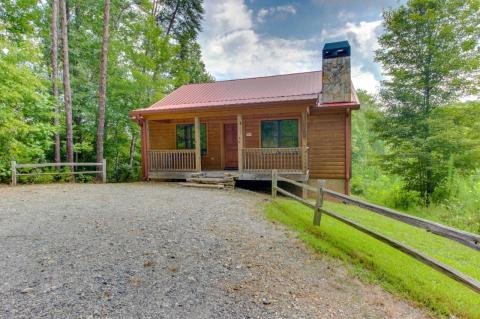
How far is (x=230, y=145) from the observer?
11852 millimetres

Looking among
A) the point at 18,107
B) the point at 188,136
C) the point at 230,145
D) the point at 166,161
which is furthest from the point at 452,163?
the point at 18,107

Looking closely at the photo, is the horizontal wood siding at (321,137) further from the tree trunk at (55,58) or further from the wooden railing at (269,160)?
the tree trunk at (55,58)

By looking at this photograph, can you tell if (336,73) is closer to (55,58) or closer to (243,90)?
(243,90)

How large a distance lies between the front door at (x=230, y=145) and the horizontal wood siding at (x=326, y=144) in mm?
3287

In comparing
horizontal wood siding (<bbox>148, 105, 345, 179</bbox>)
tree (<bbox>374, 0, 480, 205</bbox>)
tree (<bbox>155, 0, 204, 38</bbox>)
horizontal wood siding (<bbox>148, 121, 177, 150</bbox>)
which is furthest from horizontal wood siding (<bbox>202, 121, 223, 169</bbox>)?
tree (<bbox>155, 0, 204, 38</bbox>)

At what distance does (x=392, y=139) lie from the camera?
10.5 metres

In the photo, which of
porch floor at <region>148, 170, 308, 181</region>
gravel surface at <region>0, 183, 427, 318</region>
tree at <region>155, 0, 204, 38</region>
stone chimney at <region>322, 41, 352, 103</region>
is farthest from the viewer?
tree at <region>155, 0, 204, 38</region>

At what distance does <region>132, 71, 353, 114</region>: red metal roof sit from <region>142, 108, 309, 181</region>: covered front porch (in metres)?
0.82

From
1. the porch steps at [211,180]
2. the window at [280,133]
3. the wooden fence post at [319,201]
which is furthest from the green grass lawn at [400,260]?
the window at [280,133]

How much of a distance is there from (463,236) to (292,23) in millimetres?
17356

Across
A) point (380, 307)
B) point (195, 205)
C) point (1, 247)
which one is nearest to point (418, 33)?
point (195, 205)

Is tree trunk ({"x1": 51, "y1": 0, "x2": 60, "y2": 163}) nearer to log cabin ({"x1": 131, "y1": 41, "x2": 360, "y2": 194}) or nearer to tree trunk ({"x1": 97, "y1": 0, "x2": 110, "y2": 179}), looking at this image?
tree trunk ({"x1": 97, "y1": 0, "x2": 110, "y2": 179})

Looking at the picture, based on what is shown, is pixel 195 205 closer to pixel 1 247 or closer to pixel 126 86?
pixel 1 247

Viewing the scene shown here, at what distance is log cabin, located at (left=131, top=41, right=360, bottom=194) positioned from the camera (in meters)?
9.39
